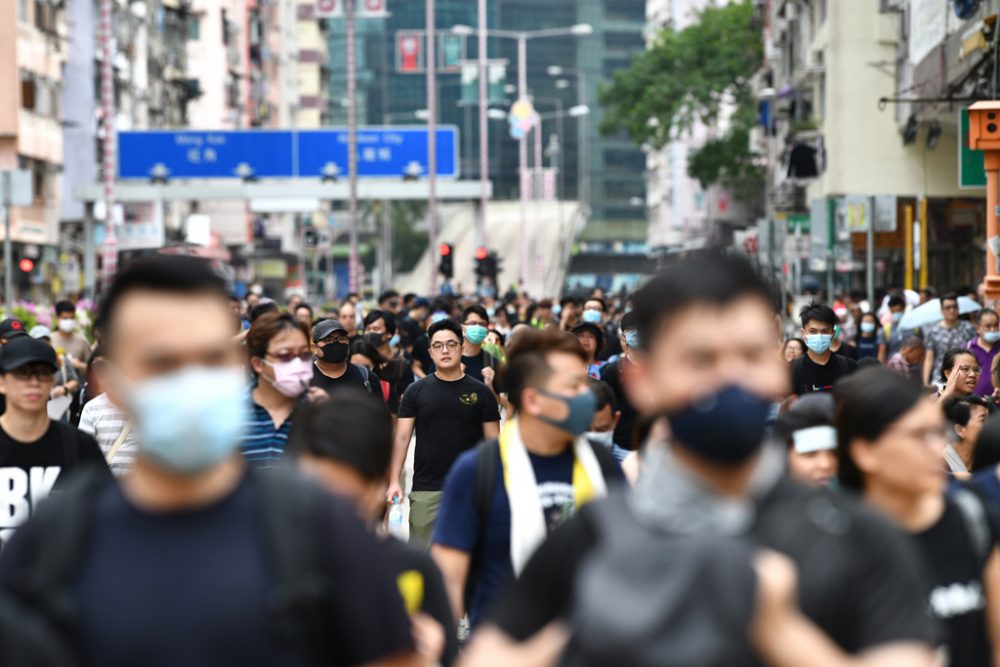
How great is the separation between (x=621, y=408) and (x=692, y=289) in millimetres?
8795

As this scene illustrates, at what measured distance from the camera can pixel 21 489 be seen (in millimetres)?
7504

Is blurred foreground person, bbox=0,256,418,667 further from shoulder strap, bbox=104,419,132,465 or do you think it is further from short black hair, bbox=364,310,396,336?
short black hair, bbox=364,310,396,336

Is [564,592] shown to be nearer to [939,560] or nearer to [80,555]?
[80,555]

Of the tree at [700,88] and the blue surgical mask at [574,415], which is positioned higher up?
the tree at [700,88]

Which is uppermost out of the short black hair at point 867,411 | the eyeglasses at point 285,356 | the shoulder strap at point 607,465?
the short black hair at point 867,411

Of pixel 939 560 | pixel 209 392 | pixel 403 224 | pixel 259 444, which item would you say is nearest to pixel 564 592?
pixel 209 392

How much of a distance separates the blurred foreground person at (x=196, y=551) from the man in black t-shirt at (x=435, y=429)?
784cm

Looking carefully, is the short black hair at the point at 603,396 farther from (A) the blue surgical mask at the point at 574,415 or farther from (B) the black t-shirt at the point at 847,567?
(B) the black t-shirt at the point at 847,567

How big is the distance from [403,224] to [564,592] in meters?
125

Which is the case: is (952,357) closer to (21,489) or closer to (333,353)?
(333,353)

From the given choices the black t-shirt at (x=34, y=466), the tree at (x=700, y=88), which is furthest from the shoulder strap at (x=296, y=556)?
the tree at (x=700, y=88)

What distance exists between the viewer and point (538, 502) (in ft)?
20.3

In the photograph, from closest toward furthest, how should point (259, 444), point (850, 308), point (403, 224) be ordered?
point (259, 444)
point (850, 308)
point (403, 224)

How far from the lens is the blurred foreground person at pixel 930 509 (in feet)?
15.5
